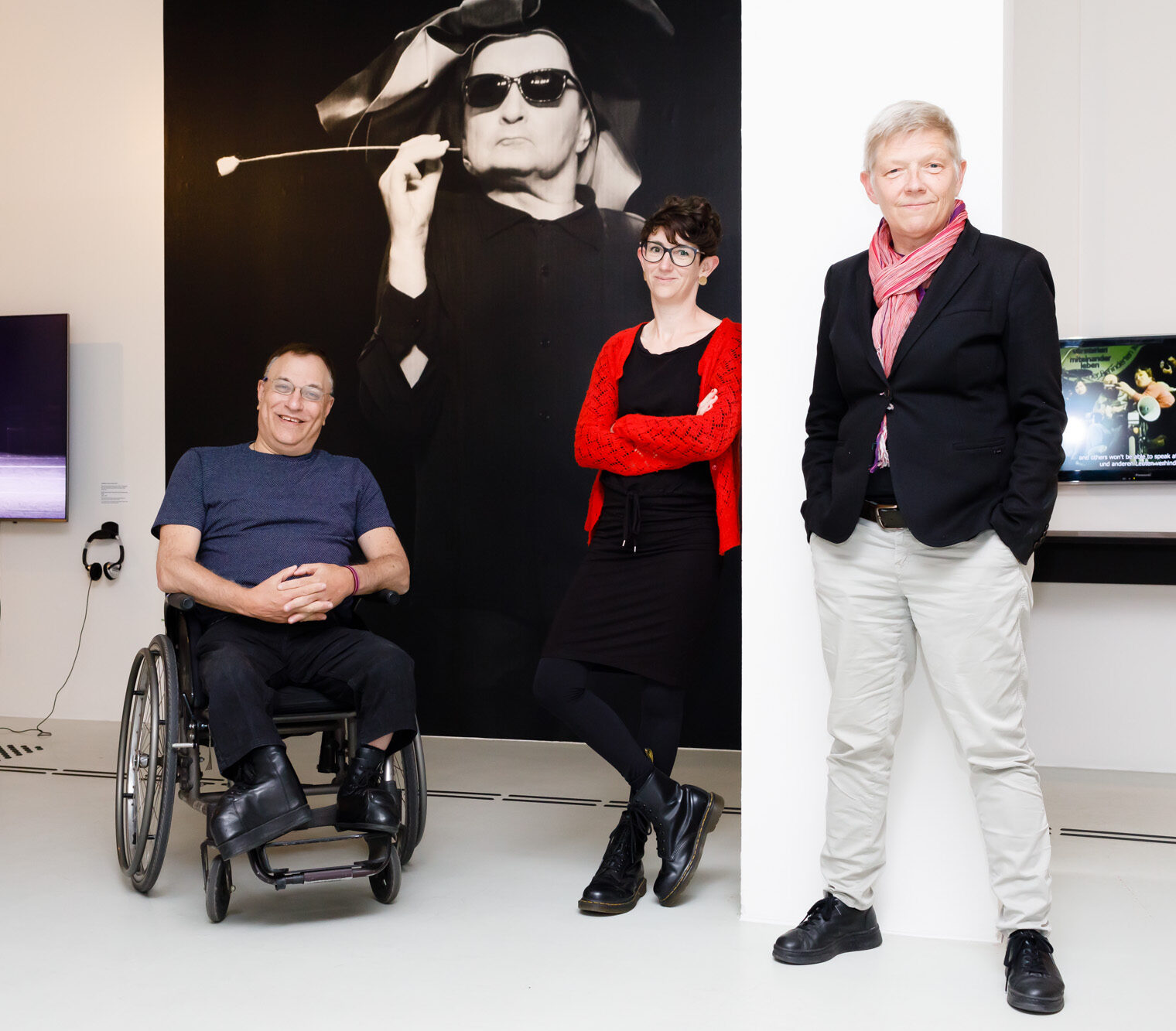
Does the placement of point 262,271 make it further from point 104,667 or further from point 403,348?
point 104,667

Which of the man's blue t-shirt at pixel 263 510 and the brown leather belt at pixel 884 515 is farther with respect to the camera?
the man's blue t-shirt at pixel 263 510

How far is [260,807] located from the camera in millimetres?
2275

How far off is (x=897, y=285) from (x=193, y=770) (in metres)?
1.72

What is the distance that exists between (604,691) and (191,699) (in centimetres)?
202

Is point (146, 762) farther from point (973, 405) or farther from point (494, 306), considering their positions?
point (494, 306)

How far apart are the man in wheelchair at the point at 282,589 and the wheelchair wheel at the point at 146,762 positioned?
10 cm

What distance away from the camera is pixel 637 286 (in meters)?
4.25

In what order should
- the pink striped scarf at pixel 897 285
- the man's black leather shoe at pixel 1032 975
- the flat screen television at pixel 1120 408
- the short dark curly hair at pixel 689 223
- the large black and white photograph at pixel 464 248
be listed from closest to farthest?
the man's black leather shoe at pixel 1032 975
the pink striped scarf at pixel 897 285
the short dark curly hair at pixel 689 223
the flat screen television at pixel 1120 408
the large black and white photograph at pixel 464 248

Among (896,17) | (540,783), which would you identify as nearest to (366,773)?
(540,783)

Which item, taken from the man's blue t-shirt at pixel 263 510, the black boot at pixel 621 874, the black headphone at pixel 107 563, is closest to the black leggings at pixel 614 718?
the black boot at pixel 621 874

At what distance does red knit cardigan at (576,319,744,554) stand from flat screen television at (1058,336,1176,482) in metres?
1.89

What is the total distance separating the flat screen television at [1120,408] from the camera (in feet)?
12.9

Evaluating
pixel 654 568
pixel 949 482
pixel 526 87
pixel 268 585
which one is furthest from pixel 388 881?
pixel 526 87

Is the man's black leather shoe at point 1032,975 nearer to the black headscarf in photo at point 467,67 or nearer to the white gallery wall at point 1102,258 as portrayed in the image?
the white gallery wall at point 1102,258
